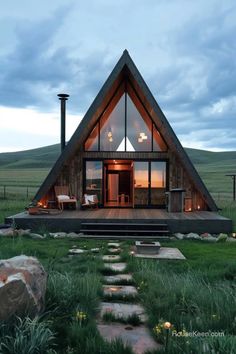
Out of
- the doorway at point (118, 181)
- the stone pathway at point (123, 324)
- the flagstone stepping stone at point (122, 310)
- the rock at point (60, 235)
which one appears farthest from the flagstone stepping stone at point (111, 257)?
the doorway at point (118, 181)

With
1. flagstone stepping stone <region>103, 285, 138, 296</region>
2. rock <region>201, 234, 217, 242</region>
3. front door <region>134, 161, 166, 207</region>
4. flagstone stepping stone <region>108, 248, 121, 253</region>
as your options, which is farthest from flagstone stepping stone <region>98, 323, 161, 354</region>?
front door <region>134, 161, 166, 207</region>

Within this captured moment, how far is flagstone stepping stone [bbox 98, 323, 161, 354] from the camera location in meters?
3.24

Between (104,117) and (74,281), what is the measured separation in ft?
32.0

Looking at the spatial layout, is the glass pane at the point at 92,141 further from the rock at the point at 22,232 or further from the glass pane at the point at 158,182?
the rock at the point at 22,232

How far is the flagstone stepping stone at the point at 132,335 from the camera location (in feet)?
10.6

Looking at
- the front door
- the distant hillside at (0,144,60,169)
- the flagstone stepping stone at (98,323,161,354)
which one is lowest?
the flagstone stepping stone at (98,323,161,354)

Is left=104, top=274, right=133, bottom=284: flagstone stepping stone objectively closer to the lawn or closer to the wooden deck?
the lawn

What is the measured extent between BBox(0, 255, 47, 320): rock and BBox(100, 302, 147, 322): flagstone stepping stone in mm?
824

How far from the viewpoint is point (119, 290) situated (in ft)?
16.3

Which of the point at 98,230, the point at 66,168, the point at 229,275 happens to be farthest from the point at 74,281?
the point at 66,168

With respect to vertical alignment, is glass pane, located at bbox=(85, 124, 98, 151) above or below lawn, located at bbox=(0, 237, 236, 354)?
above

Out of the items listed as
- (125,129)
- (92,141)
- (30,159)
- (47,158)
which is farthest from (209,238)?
(30,159)

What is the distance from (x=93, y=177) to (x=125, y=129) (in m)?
2.21

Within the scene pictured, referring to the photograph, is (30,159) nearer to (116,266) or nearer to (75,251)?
(75,251)
